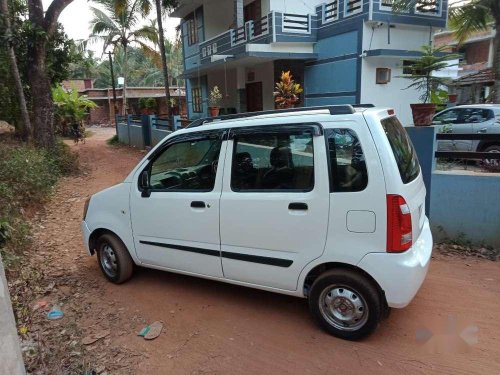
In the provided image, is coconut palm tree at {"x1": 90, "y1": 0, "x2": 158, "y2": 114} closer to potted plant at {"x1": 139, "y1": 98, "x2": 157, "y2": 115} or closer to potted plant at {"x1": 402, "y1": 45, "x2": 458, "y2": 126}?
potted plant at {"x1": 139, "y1": 98, "x2": 157, "y2": 115}

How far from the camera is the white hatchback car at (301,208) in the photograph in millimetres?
2848

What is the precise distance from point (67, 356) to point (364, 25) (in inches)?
471

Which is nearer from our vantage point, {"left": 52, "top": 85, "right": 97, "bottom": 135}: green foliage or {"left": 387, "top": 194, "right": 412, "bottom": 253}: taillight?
{"left": 387, "top": 194, "right": 412, "bottom": 253}: taillight

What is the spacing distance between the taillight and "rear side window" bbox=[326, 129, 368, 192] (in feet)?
0.78

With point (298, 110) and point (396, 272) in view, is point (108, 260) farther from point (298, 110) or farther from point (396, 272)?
A: point (396, 272)

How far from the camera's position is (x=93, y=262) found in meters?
5.21

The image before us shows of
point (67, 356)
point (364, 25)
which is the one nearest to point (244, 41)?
point (364, 25)

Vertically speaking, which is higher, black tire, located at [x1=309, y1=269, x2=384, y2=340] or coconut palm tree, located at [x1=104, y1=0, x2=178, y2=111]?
coconut palm tree, located at [x1=104, y1=0, x2=178, y2=111]

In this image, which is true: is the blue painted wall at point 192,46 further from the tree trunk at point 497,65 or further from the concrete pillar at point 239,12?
the tree trunk at point 497,65

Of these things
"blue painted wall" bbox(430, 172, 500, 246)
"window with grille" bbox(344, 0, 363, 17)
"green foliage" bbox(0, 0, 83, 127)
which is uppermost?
"window with grille" bbox(344, 0, 363, 17)

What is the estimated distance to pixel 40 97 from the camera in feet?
37.8

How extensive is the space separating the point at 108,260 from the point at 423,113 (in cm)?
434

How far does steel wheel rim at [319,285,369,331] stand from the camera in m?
3.03

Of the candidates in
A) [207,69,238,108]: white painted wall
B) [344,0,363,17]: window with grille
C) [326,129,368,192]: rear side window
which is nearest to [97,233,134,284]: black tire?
[326,129,368,192]: rear side window
